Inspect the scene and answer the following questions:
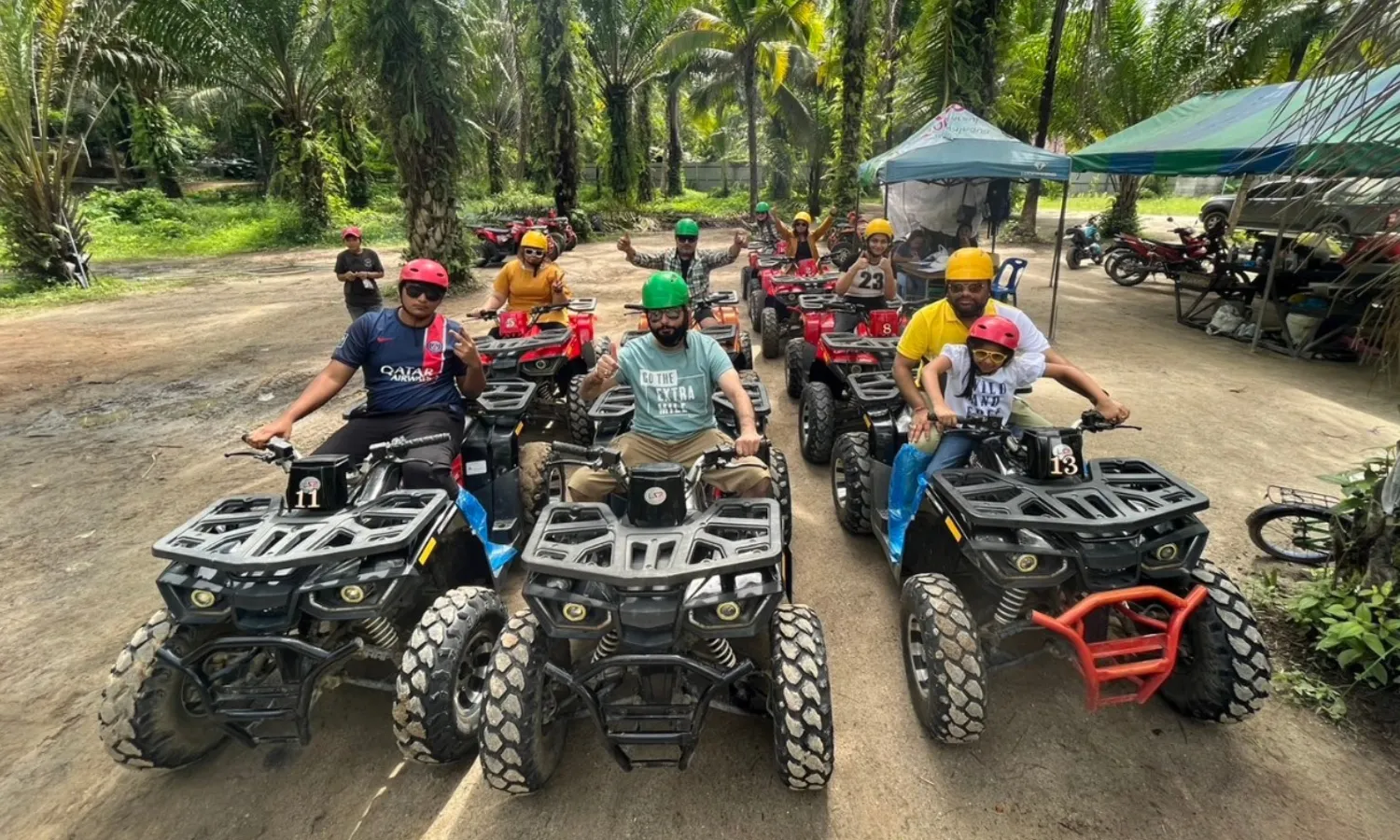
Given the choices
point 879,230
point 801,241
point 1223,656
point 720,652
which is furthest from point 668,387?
point 801,241

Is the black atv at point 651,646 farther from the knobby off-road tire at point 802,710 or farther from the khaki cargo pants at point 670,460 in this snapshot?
the khaki cargo pants at point 670,460

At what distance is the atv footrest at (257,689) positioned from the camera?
2582mm

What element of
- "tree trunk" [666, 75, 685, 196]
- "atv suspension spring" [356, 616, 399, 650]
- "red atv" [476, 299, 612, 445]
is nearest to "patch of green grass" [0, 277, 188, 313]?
"red atv" [476, 299, 612, 445]

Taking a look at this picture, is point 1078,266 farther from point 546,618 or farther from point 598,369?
point 546,618

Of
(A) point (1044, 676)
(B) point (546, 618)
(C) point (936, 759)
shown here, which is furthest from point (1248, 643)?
(B) point (546, 618)

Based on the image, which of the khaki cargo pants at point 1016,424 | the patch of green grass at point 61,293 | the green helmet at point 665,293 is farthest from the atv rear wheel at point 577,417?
the patch of green grass at point 61,293

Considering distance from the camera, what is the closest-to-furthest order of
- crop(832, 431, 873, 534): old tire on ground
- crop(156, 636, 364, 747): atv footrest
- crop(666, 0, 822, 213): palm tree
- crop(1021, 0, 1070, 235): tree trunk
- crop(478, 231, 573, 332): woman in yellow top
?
crop(156, 636, 364, 747): atv footrest < crop(832, 431, 873, 534): old tire on ground < crop(478, 231, 573, 332): woman in yellow top < crop(1021, 0, 1070, 235): tree trunk < crop(666, 0, 822, 213): palm tree

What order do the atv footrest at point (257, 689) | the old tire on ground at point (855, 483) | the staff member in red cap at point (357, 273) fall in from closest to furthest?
Answer: the atv footrest at point (257, 689)
the old tire on ground at point (855, 483)
the staff member in red cap at point (357, 273)

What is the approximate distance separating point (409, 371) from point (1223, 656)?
4090 mm

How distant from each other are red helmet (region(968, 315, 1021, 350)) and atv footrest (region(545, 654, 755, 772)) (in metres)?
1.98

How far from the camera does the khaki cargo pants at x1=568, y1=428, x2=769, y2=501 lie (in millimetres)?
3469

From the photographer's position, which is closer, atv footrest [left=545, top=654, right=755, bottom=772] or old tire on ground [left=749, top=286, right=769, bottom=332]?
atv footrest [left=545, top=654, right=755, bottom=772]

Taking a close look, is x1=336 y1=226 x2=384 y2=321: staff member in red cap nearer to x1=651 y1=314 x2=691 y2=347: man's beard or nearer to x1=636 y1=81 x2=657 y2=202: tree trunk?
x1=651 y1=314 x2=691 y2=347: man's beard

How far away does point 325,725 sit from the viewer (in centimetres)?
317
